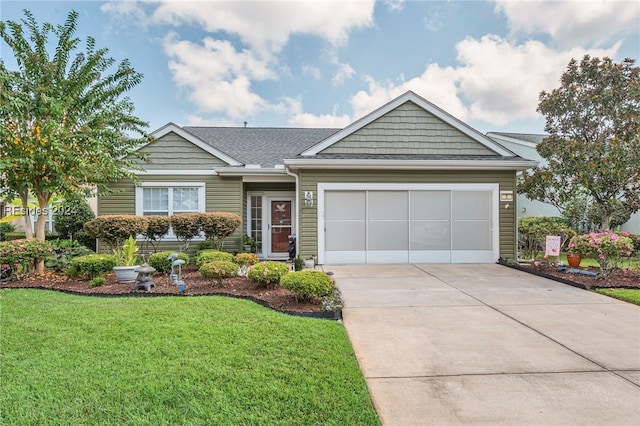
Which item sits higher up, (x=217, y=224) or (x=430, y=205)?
(x=430, y=205)

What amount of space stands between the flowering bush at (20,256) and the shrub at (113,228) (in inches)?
36.1

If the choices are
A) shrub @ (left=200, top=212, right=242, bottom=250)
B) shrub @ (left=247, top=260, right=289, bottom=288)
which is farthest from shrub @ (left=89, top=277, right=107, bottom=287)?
shrub @ (left=247, top=260, right=289, bottom=288)

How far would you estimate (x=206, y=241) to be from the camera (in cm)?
986

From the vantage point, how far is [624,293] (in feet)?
20.2

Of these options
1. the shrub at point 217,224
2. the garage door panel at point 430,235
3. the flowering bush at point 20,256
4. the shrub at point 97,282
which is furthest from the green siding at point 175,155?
the garage door panel at point 430,235

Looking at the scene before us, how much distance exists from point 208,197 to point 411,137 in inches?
258

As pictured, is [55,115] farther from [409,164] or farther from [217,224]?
[409,164]

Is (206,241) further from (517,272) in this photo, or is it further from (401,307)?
(517,272)

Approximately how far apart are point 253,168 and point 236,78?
6.17 metres

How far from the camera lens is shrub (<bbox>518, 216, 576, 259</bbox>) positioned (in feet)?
29.8

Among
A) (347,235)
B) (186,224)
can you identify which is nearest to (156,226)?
(186,224)

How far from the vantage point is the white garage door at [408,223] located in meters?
9.57

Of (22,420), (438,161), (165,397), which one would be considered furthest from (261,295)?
(438,161)

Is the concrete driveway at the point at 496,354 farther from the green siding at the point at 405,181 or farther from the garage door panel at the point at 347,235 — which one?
the green siding at the point at 405,181
